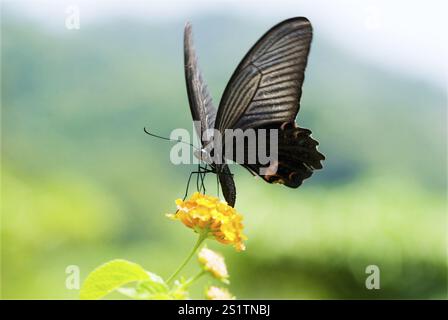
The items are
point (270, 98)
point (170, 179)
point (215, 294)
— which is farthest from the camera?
point (170, 179)

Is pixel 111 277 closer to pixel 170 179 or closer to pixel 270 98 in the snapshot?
pixel 270 98

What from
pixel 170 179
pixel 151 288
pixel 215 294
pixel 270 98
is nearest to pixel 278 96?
pixel 270 98

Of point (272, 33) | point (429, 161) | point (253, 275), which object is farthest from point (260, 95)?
point (429, 161)

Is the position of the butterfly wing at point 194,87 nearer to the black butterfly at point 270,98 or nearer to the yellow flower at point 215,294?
the black butterfly at point 270,98

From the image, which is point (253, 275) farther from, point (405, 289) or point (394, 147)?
point (394, 147)

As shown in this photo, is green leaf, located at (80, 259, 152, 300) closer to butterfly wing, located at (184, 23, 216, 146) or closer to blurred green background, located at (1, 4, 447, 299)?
butterfly wing, located at (184, 23, 216, 146)

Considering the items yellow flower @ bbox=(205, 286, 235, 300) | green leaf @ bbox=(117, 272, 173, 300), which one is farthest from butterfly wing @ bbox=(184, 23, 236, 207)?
green leaf @ bbox=(117, 272, 173, 300)
